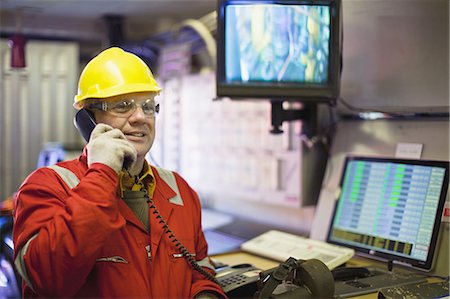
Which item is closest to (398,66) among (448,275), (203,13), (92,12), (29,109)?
(448,275)

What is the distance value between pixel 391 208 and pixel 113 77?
1.31 metres

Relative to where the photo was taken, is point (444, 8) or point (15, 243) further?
point (444, 8)

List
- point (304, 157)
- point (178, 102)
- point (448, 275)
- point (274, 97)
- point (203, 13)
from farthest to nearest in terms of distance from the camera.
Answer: point (203, 13) < point (178, 102) < point (304, 157) < point (274, 97) < point (448, 275)

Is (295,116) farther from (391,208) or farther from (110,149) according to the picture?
(110,149)

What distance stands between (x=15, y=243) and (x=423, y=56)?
1.70m

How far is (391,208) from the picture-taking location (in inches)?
92.9

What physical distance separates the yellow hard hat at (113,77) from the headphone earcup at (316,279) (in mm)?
764

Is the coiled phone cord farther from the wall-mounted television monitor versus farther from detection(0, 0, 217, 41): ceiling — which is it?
detection(0, 0, 217, 41): ceiling

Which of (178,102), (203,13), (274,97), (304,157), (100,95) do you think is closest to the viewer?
(100,95)

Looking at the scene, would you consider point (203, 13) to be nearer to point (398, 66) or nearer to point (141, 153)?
point (398, 66)

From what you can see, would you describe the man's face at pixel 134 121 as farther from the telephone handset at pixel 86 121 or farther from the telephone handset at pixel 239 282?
the telephone handset at pixel 239 282

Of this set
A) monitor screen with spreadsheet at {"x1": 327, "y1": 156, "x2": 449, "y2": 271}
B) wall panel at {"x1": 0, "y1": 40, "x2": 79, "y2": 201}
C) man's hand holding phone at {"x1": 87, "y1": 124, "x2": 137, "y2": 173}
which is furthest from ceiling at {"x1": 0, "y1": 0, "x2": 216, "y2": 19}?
man's hand holding phone at {"x1": 87, "y1": 124, "x2": 137, "y2": 173}

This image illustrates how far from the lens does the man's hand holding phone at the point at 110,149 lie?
162 cm

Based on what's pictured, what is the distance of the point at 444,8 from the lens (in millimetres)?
2174
